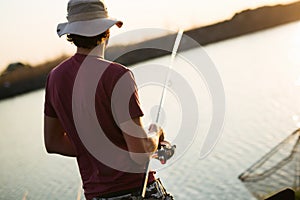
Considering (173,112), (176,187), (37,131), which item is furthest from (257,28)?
(176,187)

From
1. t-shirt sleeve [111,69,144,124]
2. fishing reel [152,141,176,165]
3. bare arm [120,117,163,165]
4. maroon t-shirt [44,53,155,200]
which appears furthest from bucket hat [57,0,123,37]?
fishing reel [152,141,176,165]

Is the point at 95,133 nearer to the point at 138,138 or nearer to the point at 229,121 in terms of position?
the point at 138,138

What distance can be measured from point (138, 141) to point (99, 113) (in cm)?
19

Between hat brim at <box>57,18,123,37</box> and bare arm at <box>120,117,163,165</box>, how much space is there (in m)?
0.40

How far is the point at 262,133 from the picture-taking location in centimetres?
1519

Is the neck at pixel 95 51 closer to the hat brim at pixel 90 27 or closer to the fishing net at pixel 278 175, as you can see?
the hat brim at pixel 90 27

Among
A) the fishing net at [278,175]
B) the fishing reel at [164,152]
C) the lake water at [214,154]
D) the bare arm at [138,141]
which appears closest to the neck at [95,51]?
the bare arm at [138,141]

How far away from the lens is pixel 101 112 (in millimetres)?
2006

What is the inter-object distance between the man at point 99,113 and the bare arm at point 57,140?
3cm

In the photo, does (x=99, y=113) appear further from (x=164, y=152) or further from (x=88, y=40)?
(x=164, y=152)

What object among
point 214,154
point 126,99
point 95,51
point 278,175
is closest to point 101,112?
point 126,99

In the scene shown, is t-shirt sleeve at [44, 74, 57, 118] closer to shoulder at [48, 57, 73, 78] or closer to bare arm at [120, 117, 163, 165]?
shoulder at [48, 57, 73, 78]

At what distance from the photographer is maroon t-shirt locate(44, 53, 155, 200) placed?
6.42ft

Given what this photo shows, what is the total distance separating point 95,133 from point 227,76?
26.0m
